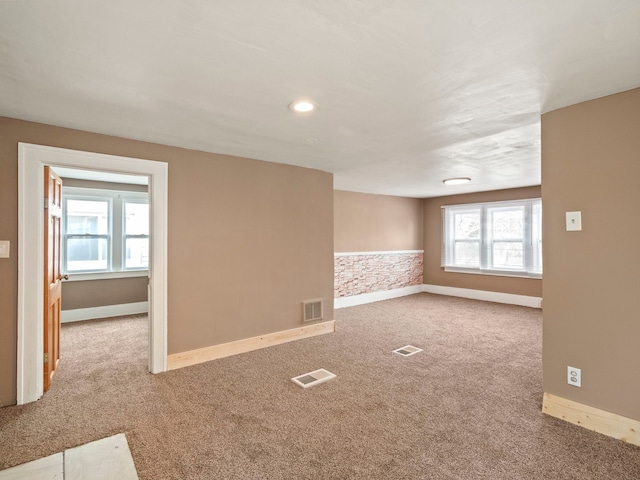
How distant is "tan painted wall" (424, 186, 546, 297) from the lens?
6324 millimetres

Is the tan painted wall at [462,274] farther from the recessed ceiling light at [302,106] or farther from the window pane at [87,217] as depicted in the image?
the window pane at [87,217]

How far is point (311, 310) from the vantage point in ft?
14.9

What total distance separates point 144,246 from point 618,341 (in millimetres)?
6443

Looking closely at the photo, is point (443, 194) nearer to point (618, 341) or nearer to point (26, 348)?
point (618, 341)

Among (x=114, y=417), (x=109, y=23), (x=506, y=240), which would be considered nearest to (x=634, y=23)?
(x=109, y=23)

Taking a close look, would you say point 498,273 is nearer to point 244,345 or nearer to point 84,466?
point 244,345

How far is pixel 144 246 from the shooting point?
6.10 meters

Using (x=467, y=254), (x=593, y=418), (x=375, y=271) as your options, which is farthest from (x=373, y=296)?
(x=593, y=418)

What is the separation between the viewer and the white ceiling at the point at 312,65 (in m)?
1.43

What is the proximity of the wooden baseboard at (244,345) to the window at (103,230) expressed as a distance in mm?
3151

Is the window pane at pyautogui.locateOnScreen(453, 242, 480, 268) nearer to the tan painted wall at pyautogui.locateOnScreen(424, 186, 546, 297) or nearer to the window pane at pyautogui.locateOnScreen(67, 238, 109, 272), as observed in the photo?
the tan painted wall at pyautogui.locateOnScreen(424, 186, 546, 297)

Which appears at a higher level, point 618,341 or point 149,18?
point 149,18

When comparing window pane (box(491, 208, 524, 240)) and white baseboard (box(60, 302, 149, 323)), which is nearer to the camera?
white baseboard (box(60, 302, 149, 323))

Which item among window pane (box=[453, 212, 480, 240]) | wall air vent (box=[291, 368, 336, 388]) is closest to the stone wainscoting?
A: window pane (box=[453, 212, 480, 240])
